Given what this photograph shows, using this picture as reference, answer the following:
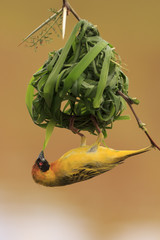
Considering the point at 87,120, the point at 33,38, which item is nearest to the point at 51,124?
the point at 87,120

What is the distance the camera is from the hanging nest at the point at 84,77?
0.66m

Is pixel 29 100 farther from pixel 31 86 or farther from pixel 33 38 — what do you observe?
pixel 33 38

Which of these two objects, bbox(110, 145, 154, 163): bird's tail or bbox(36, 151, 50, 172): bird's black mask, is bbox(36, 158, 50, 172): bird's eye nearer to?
bbox(36, 151, 50, 172): bird's black mask

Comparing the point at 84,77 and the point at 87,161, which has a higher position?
the point at 84,77

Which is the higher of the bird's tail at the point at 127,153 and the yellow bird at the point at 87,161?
the yellow bird at the point at 87,161

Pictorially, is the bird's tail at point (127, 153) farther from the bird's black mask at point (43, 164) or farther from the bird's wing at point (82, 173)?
the bird's black mask at point (43, 164)

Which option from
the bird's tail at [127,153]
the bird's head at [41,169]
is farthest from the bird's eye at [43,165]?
the bird's tail at [127,153]

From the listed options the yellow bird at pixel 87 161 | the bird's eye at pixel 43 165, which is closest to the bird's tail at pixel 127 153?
the yellow bird at pixel 87 161

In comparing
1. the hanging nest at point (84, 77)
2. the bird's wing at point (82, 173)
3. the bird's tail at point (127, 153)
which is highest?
the hanging nest at point (84, 77)

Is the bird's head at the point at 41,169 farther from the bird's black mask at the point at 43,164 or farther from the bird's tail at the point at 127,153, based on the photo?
the bird's tail at the point at 127,153

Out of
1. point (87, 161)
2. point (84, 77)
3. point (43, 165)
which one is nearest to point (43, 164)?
point (43, 165)

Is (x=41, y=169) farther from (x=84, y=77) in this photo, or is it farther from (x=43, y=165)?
(x=84, y=77)

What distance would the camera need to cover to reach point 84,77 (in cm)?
67

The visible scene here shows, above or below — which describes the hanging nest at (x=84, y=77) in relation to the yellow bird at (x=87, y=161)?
above
